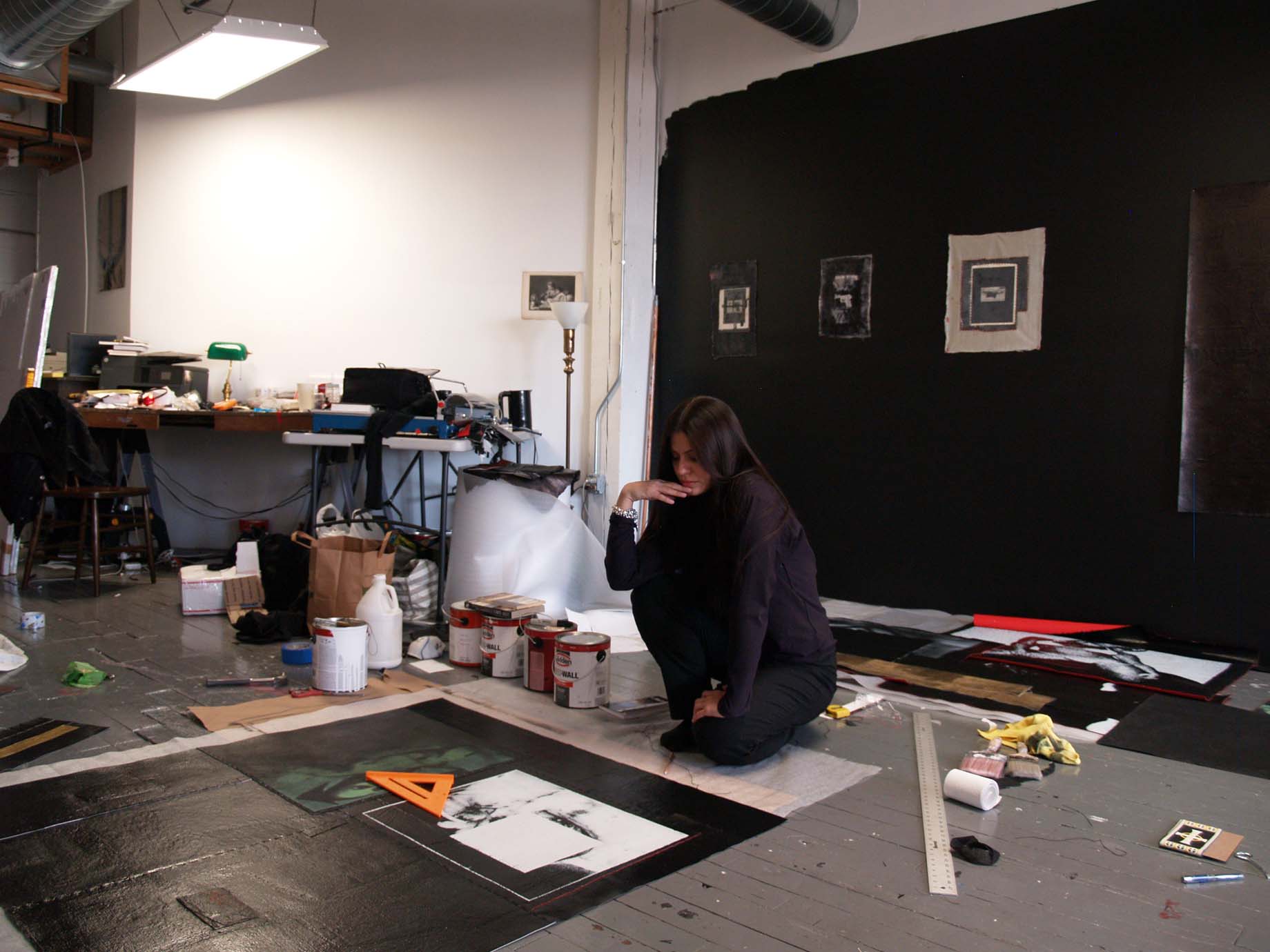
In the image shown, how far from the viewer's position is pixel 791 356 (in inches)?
201

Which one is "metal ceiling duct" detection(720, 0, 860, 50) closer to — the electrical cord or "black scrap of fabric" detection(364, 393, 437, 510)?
"black scrap of fabric" detection(364, 393, 437, 510)

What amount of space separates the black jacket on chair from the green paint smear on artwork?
Answer: 9.18 ft

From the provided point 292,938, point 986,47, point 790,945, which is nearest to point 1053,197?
point 986,47

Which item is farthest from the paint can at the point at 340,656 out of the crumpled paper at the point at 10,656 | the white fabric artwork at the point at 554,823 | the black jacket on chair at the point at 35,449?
the black jacket on chair at the point at 35,449

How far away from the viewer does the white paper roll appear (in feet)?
7.75

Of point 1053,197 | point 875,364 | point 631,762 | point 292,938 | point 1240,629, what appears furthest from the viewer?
point 875,364

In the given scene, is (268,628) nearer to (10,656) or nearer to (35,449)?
(10,656)

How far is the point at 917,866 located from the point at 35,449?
415 cm

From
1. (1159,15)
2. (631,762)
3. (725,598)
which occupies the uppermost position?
(1159,15)

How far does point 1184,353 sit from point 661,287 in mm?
2671

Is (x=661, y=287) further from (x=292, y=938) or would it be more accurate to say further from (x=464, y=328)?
(x=292, y=938)

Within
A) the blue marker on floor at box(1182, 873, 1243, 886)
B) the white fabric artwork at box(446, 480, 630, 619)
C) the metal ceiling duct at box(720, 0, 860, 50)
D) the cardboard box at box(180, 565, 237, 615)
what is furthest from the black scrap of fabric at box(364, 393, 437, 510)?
the blue marker on floor at box(1182, 873, 1243, 886)

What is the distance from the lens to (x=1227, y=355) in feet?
12.8

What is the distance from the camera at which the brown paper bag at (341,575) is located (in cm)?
378
